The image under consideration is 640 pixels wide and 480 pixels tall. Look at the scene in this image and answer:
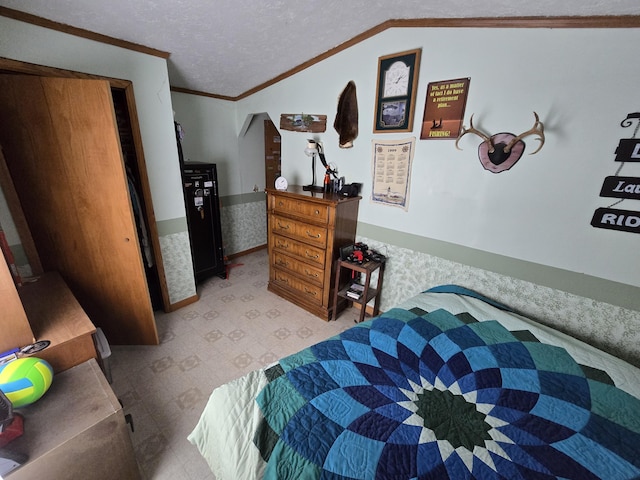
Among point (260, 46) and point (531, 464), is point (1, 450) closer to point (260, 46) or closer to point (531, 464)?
point (531, 464)

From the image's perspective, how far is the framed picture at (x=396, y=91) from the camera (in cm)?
203

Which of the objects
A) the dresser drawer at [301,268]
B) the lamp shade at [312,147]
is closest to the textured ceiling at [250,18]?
the lamp shade at [312,147]

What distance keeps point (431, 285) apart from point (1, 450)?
8.29 feet

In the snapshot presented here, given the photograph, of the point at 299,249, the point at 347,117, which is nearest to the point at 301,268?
the point at 299,249

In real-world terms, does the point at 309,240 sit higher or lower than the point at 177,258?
higher

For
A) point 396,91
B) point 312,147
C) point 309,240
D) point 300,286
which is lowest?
point 300,286

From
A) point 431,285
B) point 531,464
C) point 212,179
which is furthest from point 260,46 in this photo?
point 531,464

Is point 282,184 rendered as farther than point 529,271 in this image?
Yes

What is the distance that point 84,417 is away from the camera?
3.75 feet

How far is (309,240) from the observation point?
252cm

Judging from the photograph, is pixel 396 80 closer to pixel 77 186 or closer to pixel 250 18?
pixel 250 18

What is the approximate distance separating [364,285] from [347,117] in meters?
1.61

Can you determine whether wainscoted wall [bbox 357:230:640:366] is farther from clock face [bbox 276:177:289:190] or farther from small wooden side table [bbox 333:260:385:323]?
clock face [bbox 276:177:289:190]

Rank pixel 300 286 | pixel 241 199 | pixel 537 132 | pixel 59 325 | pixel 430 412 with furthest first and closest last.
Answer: pixel 241 199, pixel 300 286, pixel 537 132, pixel 59 325, pixel 430 412
